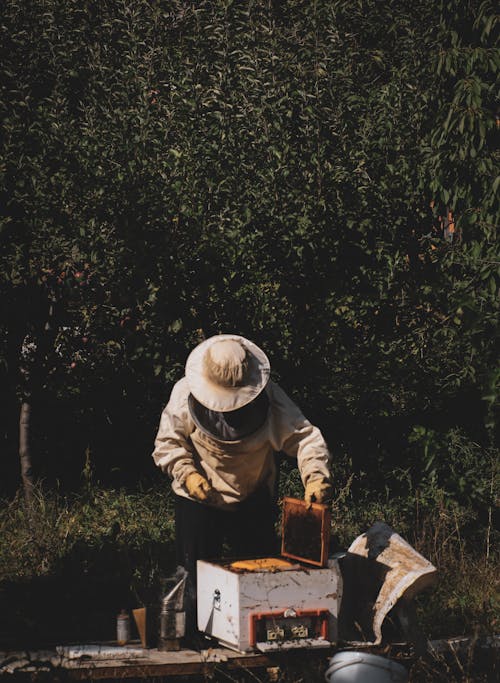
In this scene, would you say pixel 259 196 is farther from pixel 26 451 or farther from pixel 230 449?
pixel 26 451

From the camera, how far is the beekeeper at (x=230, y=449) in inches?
189

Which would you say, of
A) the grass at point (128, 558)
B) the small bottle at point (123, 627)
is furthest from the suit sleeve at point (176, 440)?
the grass at point (128, 558)

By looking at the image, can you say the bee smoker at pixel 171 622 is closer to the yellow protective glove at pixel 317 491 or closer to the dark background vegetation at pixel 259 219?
the yellow protective glove at pixel 317 491

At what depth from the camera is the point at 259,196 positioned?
22.1ft

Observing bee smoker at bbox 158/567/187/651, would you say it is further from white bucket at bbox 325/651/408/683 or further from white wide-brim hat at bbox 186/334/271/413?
white wide-brim hat at bbox 186/334/271/413

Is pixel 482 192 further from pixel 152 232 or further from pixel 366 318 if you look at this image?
pixel 152 232

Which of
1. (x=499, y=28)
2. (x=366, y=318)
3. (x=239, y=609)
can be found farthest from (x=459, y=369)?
(x=239, y=609)

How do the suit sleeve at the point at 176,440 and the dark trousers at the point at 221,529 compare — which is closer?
the suit sleeve at the point at 176,440

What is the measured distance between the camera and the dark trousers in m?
5.04

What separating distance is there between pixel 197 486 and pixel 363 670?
3.66 ft

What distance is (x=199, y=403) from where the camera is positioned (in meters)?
4.94

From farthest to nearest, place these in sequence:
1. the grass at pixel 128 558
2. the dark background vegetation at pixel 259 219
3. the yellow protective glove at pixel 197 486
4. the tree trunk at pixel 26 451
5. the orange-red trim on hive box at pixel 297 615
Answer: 1. the tree trunk at pixel 26 451
2. the dark background vegetation at pixel 259 219
3. the grass at pixel 128 558
4. the yellow protective glove at pixel 197 486
5. the orange-red trim on hive box at pixel 297 615

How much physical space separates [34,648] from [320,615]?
1.34 metres

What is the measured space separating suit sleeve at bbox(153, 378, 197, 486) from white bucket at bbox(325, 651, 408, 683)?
1120mm
